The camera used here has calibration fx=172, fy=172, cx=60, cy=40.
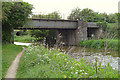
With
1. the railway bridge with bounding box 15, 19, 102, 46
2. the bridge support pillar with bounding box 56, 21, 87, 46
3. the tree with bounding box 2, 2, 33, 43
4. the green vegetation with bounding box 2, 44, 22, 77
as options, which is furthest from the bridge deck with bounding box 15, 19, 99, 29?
the green vegetation with bounding box 2, 44, 22, 77

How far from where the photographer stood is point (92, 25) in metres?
30.6

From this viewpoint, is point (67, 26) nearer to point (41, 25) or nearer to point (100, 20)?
point (41, 25)

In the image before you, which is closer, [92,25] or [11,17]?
[11,17]

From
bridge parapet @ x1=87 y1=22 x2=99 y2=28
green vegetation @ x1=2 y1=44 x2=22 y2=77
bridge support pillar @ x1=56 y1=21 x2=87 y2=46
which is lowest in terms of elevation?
green vegetation @ x1=2 y1=44 x2=22 y2=77

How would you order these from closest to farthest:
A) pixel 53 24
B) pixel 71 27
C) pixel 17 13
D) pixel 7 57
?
pixel 7 57 < pixel 17 13 < pixel 53 24 < pixel 71 27

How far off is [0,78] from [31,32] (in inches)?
1360

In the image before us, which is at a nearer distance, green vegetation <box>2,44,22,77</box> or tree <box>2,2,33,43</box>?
green vegetation <box>2,44,22,77</box>

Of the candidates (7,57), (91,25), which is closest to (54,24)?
(91,25)

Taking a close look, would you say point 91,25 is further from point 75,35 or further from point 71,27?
point 71,27

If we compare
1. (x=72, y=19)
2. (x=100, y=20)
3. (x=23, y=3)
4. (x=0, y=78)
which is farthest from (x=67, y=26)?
(x=0, y=78)

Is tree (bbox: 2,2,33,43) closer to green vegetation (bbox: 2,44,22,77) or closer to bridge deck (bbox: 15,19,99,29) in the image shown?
green vegetation (bbox: 2,44,22,77)

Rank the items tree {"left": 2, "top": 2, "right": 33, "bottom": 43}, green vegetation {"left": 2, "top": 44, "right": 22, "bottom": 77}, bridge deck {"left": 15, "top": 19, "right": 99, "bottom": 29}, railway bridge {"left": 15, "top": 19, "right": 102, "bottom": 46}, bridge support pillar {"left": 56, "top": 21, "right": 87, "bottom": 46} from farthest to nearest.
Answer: bridge support pillar {"left": 56, "top": 21, "right": 87, "bottom": 46} → railway bridge {"left": 15, "top": 19, "right": 102, "bottom": 46} → bridge deck {"left": 15, "top": 19, "right": 99, "bottom": 29} → tree {"left": 2, "top": 2, "right": 33, "bottom": 43} → green vegetation {"left": 2, "top": 44, "right": 22, "bottom": 77}

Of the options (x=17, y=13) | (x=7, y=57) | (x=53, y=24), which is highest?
(x=17, y=13)

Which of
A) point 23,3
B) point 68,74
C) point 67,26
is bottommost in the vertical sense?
point 68,74
